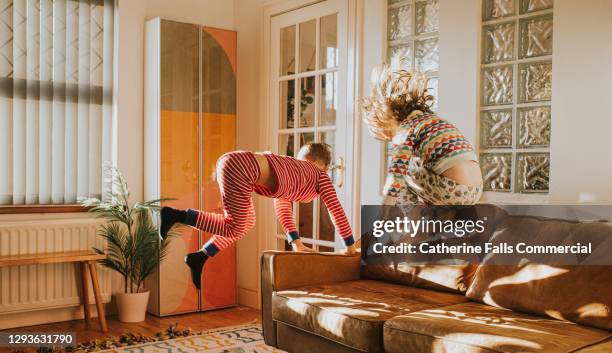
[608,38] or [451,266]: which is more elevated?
[608,38]

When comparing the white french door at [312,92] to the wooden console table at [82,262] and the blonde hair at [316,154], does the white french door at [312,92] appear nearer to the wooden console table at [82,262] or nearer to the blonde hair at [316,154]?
the blonde hair at [316,154]

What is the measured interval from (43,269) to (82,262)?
252 mm

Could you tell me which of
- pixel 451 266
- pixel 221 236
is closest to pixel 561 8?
pixel 451 266

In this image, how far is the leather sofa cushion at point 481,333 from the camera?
2.12 m

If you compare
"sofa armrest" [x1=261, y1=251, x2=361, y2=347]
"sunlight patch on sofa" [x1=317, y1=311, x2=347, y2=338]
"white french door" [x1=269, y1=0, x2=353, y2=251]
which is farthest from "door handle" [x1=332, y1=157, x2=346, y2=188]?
"sunlight patch on sofa" [x1=317, y1=311, x2=347, y2=338]

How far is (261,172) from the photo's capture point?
2562 millimetres

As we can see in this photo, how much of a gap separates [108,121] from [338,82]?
1732 mm

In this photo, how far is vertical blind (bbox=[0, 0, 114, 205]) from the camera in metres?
4.23

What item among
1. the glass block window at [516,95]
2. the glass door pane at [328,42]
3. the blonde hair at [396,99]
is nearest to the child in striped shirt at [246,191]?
the blonde hair at [396,99]

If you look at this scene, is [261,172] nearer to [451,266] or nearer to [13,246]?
[451,266]

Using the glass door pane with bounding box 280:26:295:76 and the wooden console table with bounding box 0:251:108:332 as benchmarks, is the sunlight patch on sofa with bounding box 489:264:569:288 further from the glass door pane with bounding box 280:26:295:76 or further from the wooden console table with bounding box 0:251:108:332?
the wooden console table with bounding box 0:251:108:332

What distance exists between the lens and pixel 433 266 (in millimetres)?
3145

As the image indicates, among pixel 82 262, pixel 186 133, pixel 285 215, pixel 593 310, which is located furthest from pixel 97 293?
pixel 593 310

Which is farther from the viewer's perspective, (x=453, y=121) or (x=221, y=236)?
(x=453, y=121)
